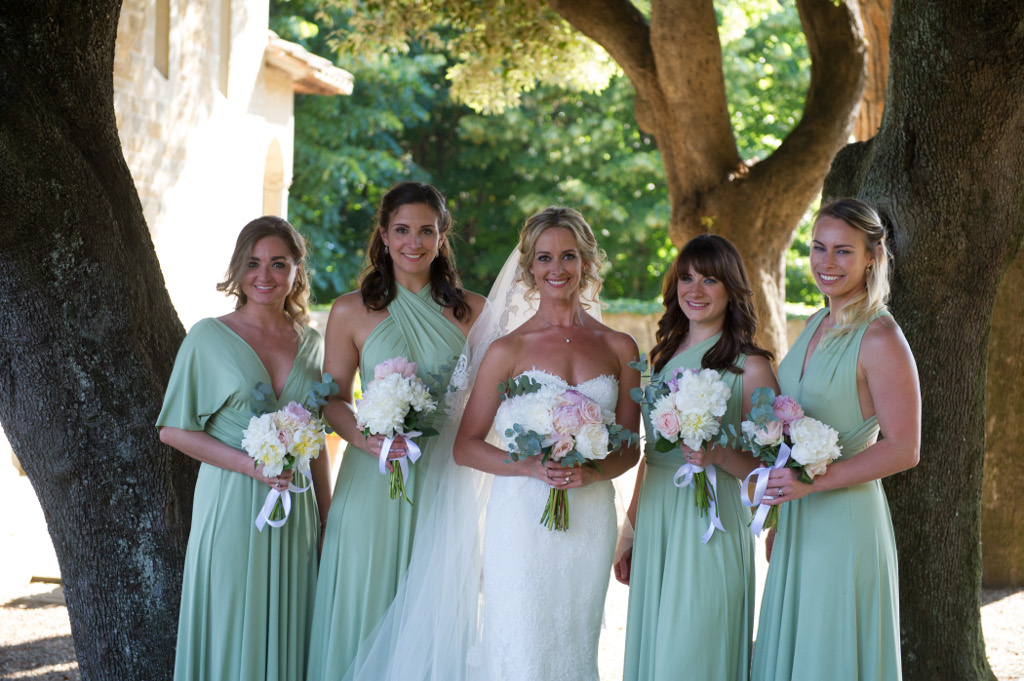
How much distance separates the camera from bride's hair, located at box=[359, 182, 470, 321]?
14.8 ft

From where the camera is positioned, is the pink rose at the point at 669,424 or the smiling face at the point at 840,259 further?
the smiling face at the point at 840,259

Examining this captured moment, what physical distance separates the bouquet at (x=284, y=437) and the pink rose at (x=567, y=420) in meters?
0.92

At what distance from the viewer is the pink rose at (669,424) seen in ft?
12.1

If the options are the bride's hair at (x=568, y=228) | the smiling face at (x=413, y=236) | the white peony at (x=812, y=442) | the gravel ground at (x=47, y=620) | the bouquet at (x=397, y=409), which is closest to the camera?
the white peony at (x=812, y=442)

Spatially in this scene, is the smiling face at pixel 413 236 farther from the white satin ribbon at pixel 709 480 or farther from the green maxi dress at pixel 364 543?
the white satin ribbon at pixel 709 480

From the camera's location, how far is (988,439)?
8188mm

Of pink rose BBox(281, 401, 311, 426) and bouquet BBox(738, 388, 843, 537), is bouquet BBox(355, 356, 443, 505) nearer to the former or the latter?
pink rose BBox(281, 401, 311, 426)

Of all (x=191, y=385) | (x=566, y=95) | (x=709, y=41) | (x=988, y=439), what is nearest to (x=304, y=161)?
(x=566, y=95)

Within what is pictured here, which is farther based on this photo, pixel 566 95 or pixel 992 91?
pixel 566 95

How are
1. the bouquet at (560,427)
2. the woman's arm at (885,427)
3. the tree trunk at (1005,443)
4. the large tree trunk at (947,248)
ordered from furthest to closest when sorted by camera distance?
the tree trunk at (1005,443), the large tree trunk at (947,248), the bouquet at (560,427), the woman's arm at (885,427)

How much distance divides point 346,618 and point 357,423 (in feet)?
2.81

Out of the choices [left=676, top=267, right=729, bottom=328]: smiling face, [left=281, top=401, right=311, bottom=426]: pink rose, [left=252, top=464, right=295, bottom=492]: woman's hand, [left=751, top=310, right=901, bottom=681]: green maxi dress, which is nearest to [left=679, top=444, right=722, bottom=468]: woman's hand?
[left=751, top=310, right=901, bottom=681]: green maxi dress

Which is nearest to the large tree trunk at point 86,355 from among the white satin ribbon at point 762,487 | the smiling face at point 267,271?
the smiling face at point 267,271

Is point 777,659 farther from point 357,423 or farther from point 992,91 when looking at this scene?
point 992,91
